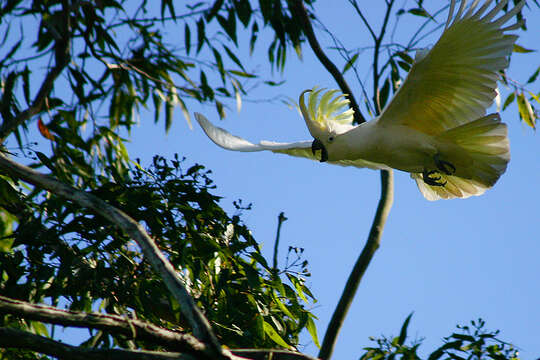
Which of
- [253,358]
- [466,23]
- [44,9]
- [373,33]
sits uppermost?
[44,9]

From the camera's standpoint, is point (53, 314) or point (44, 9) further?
point (44, 9)

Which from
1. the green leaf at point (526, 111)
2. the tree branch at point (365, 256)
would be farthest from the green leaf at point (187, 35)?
the green leaf at point (526, 111)

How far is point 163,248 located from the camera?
6.39 ft

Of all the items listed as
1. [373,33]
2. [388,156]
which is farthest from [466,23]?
[373,33]

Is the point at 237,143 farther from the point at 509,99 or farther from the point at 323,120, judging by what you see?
the point at 509,99

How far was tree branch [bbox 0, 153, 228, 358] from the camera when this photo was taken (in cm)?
121

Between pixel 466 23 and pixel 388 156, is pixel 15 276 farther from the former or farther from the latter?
pixel 466 23

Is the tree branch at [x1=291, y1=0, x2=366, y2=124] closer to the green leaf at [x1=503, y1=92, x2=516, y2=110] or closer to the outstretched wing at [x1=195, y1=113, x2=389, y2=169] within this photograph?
the outstretched wing at [x1=195, y1=113, x2=389, y2=169]

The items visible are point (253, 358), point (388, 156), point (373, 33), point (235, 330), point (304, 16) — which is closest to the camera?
point (253, 358)

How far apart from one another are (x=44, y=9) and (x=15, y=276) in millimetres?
2415

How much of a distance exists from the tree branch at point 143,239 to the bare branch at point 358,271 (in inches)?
51.6

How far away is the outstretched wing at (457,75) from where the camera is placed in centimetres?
201

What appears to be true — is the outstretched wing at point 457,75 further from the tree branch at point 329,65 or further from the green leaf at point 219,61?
the green leaf at point 219,61

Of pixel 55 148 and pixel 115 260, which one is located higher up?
pixel 55 148
